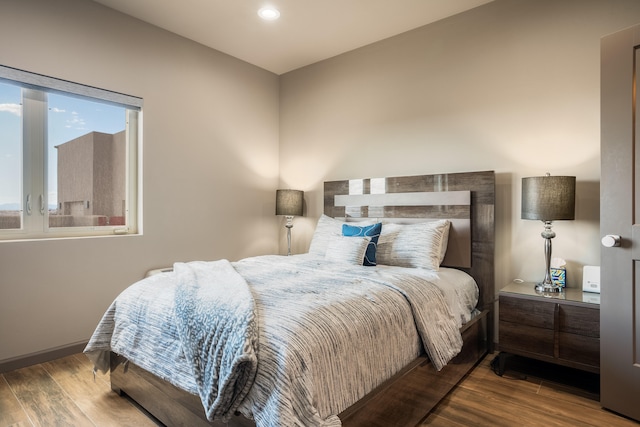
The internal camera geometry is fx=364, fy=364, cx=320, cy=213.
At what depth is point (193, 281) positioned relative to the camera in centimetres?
192

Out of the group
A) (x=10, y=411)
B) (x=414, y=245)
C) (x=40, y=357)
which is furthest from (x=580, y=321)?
(x=40, y=357)

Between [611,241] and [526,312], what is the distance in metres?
0.66

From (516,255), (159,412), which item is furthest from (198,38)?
(516,255)

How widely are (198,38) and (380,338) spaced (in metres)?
3.27

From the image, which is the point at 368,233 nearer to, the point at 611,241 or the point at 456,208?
the point at 456,208

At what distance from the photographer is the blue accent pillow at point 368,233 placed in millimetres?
2748

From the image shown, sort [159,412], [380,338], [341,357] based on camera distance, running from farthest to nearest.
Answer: [159,412] → [380,338] → [341,357]

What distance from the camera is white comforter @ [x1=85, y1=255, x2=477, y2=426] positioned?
1276mm

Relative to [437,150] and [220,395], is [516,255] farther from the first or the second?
[220,395]

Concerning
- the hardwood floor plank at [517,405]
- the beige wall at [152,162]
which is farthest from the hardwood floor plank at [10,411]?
the hardwood floor plank at [517,405]

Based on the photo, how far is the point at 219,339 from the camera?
1.44 metres

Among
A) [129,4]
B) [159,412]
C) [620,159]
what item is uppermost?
[129,4]

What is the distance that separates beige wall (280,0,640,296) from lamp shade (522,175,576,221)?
0.26 metres

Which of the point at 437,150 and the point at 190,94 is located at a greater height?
the point at 190,94
